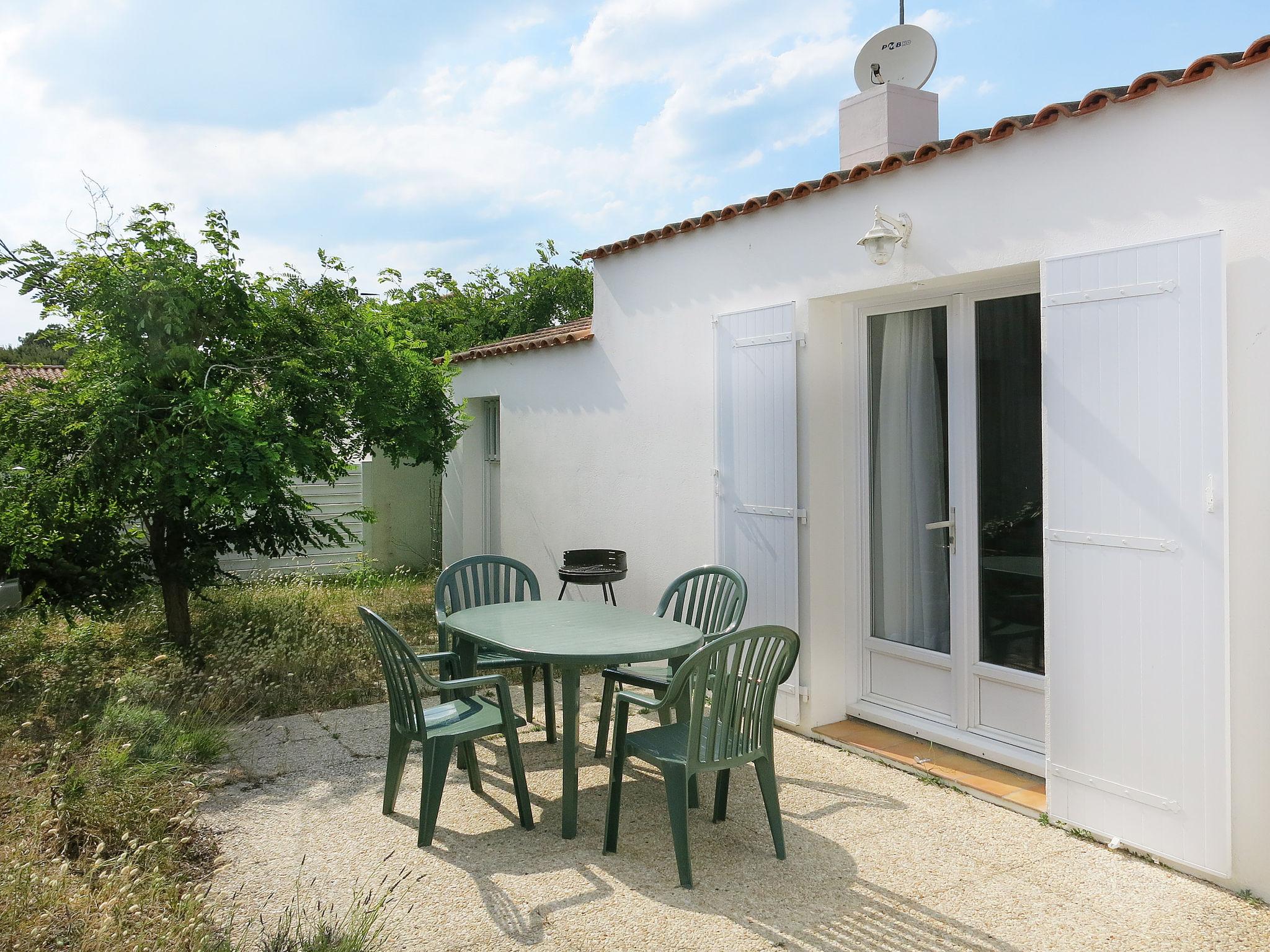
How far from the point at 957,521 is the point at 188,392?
16.5 feet

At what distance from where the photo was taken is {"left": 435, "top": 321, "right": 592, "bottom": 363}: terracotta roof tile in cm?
752

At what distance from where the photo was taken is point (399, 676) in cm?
391

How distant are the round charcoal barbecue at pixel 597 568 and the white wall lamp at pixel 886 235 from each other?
9.96ft

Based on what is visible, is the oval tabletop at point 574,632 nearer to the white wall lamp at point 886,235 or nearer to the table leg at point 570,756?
the table leg at point 570,756

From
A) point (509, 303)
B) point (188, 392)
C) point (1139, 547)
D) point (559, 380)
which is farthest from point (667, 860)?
point (509, 303)

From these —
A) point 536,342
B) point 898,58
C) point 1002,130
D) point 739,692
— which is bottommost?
point 739,692

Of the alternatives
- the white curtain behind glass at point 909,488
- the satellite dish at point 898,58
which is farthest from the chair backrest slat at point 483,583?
the satellite dish at point 898,58

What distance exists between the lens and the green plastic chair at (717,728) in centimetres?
347

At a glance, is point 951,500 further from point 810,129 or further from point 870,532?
point 810,129

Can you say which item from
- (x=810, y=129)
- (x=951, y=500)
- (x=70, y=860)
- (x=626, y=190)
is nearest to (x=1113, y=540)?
(x=951, y=500)

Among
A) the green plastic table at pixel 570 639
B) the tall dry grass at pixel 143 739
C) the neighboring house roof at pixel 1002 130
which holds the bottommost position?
the tall dry grass at pixel 143 739

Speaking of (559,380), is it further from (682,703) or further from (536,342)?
(682,703)

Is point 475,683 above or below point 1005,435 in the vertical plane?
below

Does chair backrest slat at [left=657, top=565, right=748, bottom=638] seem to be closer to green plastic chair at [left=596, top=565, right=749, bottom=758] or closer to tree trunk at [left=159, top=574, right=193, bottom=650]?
green plastic chair at [left=596, top=565, right=749, bottom=758]
